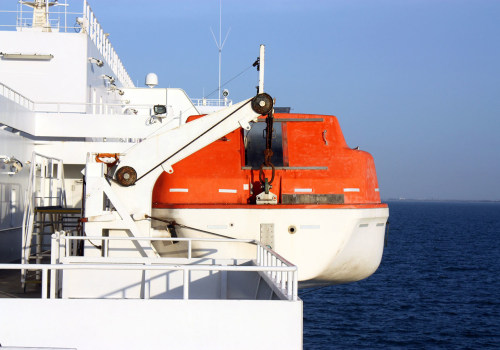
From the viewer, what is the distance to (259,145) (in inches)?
410

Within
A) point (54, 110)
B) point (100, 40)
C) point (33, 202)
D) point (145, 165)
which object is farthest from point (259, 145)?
point (100, 40)

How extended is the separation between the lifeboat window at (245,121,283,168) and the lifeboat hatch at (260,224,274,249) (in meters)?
1.04

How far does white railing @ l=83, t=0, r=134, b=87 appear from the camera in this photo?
20625 millimetres

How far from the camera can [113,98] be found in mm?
23859


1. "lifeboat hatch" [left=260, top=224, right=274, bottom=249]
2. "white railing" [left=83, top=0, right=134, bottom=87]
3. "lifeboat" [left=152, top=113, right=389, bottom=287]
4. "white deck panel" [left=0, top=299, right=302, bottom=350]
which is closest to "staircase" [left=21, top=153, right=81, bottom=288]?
"lifeboat" [left=152, top=113, right=389, bottom=287]

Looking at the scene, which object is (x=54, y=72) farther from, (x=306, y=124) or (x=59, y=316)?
(x=59, y=316)

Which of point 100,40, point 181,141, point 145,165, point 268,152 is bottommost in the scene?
point 145,165

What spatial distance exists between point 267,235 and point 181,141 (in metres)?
1.87

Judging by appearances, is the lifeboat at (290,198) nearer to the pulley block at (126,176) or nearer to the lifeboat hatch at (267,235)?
the lifeboat hatch at (267,235)

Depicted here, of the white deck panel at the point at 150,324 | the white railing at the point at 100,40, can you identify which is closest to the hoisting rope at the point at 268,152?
the white deck panel at the point at 150,324

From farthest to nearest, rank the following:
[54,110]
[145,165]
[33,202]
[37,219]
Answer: [54,110]
[37,219]
[33,202]
[145,165]

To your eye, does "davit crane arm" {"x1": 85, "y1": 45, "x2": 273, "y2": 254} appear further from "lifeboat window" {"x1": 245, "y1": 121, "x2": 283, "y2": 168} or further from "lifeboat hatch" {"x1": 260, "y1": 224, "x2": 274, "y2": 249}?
"lifeboat hatch" {"x1": 260, "y1": 224, "x2": 274, "y2": 249}

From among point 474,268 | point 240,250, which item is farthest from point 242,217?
point 474,268

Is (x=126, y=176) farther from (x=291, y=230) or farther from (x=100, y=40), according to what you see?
(x=100, y=40)
